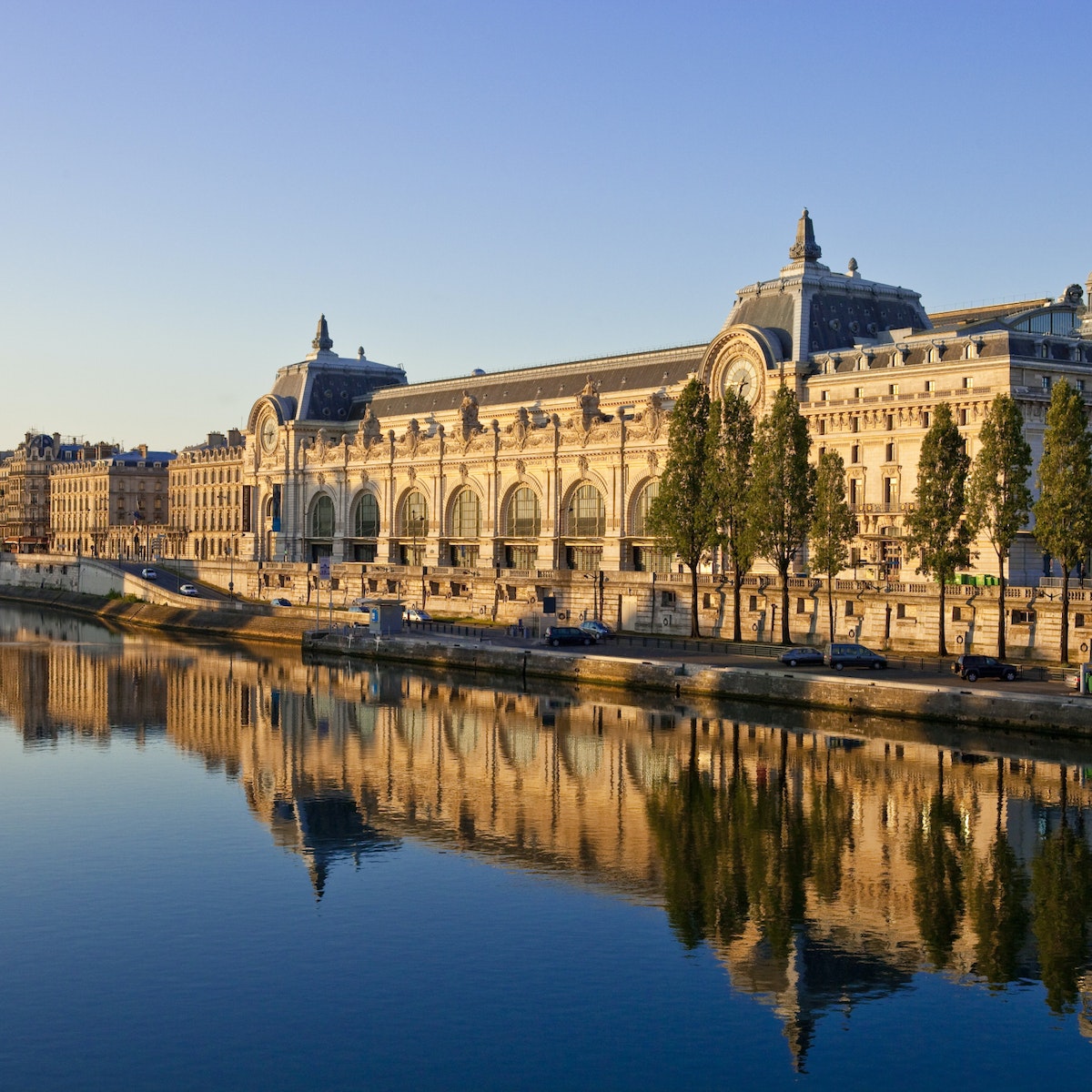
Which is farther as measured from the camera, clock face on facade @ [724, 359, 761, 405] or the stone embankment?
clock face on facade @ [724, 359, 761, 405]

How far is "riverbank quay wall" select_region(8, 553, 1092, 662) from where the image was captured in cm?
8419

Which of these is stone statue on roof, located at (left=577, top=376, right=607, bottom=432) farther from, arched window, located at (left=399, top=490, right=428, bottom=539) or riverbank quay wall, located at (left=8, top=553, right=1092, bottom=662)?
arched window, located at (left=399, top=490, right=428, bottom=539)

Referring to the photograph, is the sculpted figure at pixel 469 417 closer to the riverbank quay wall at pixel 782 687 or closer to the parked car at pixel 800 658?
the riverbank quay wall at pixel 782 687

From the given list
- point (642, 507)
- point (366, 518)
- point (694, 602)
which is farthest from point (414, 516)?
point (694, 602)

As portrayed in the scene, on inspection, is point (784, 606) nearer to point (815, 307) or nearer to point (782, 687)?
point (782, 687)

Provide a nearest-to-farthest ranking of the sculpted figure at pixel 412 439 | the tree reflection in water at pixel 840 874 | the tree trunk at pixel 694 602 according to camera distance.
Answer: the tree reflection in water at pixel 840 874 → the tree trunk at pixel 694 602 → the sculpted figure at pixel 412 439

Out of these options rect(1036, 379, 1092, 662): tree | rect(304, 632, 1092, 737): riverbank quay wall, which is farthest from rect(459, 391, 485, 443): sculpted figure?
rect(1036, 379, 1092, 662): tree

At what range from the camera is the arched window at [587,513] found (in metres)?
129

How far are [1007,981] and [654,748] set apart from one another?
1183 inches

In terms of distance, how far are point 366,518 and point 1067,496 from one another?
91.3m

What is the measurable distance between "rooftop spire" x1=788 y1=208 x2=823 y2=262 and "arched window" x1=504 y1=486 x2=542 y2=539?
104 feet

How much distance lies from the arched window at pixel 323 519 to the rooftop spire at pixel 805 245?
63.8 m

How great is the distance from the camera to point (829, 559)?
92500 millimetres

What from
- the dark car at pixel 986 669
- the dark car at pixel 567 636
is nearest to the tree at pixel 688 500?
the dark car at pixel 567 636
